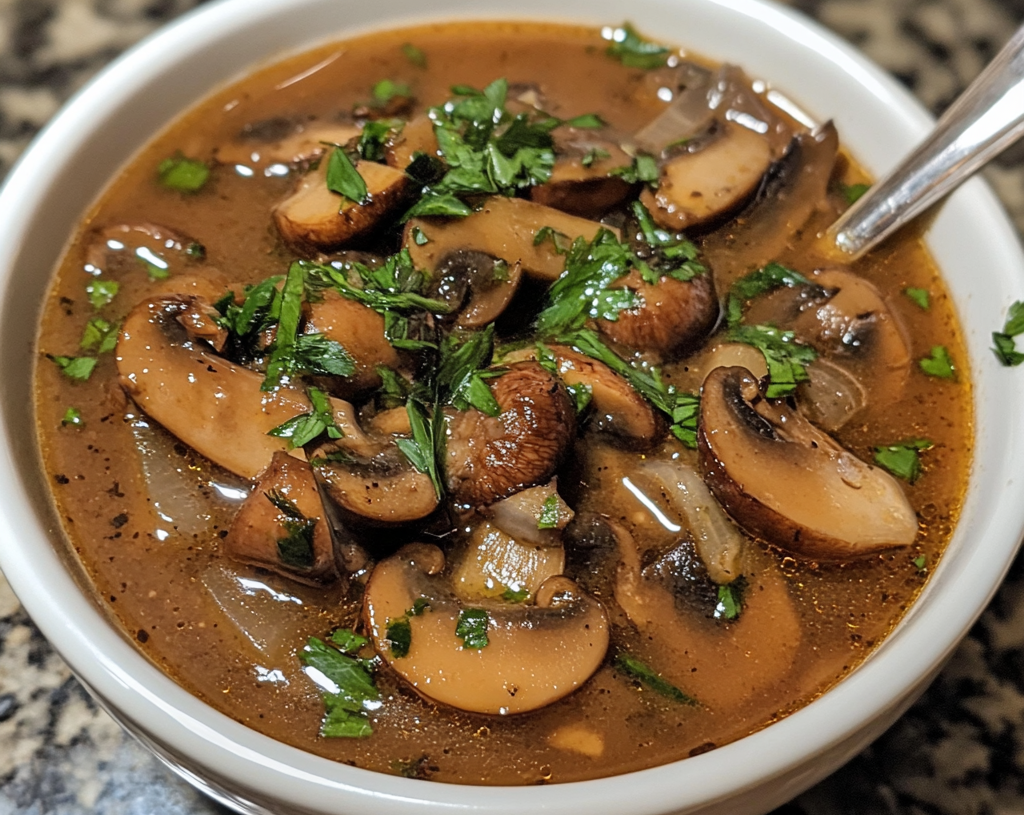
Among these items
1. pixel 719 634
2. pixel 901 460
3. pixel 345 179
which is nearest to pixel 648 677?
pixel 719 634

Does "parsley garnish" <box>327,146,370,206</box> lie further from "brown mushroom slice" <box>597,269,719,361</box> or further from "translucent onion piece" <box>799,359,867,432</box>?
"translucent onion piece" <box>799,359,867,432</box>

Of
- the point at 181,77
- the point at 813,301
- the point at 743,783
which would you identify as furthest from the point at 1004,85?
the point at 181,77

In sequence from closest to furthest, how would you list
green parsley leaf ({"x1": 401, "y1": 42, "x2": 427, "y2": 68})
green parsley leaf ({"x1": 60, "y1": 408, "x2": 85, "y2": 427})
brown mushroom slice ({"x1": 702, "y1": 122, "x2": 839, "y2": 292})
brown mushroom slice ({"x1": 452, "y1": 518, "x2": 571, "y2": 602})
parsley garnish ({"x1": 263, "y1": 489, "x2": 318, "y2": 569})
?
parsley garnish ({"x1": 263, "y1": 489, "x2": 318, "y2": 569}) → brown mushroom slice ({"x1": 452, "y1": 518, "x2": 571, "y2": 602}) → green parsley leaf ({"x1": 60, "y1": 408, "x2": 85, "y2": 427}) → brown mushroom slice ({"x1": 702, "y1": 122, "x2": 839, "y2": 292}) → green parsley leaf ({"x1": 401, "y1": 42, "x2": 427, "y2": 68})

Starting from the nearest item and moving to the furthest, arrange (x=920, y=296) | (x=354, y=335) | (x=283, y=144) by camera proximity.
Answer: (x=354, y=335)
(x=920, y=296)
(x=283, y=144)

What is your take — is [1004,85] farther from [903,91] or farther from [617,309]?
[617,309]

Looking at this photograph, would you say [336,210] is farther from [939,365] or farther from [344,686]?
[939,365]

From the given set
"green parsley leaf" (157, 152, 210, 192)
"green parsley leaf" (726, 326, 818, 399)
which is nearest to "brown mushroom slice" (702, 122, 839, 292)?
"green parsley leaf" (726, 326, 818, 399)

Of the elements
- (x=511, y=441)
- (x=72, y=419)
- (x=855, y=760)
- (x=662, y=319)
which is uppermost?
(x=662, y=319)
